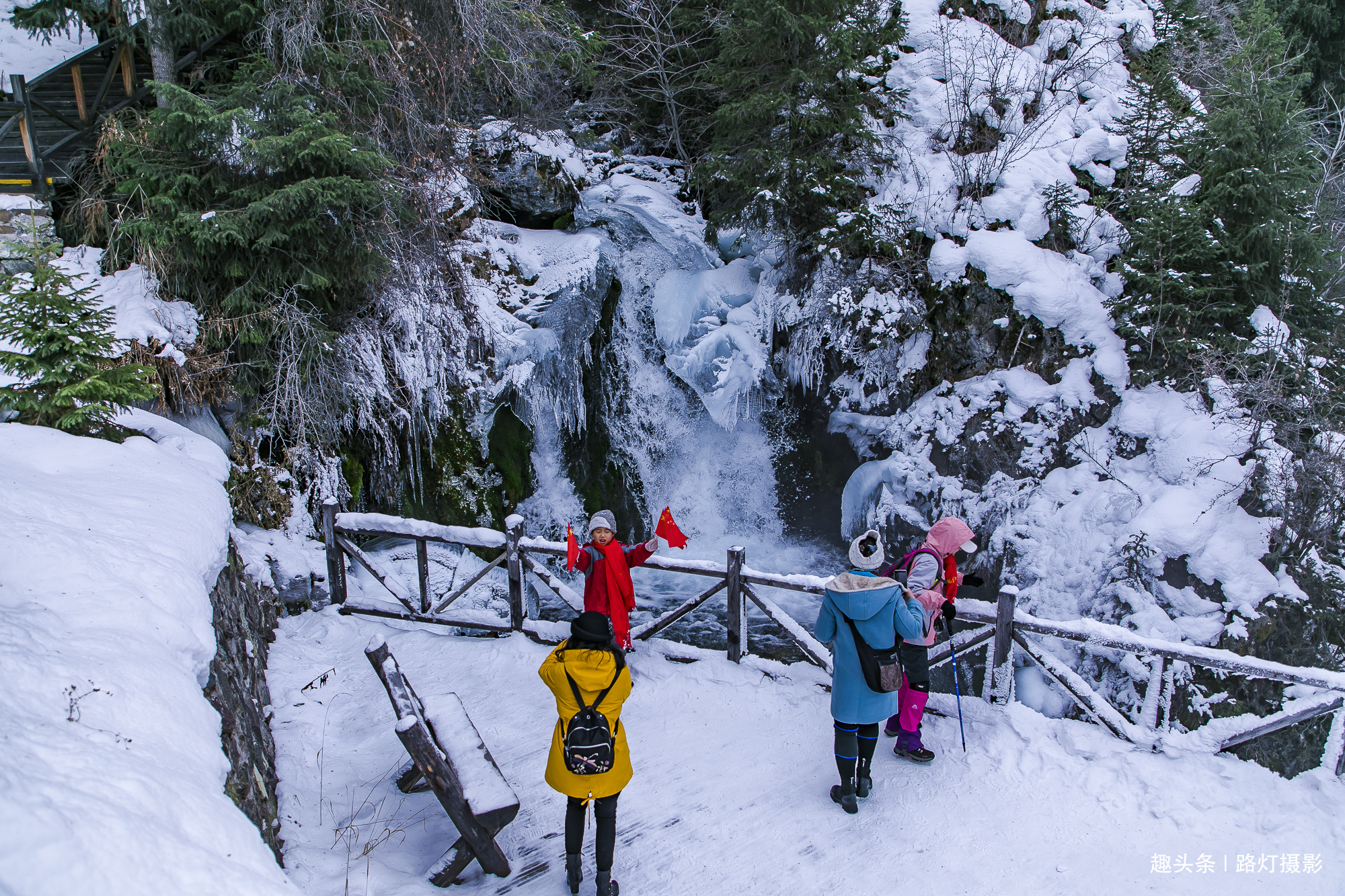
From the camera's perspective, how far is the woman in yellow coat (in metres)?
3.14

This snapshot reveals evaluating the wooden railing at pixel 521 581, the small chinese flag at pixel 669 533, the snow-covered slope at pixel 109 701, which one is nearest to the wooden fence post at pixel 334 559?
the wooden railing at pixel 521 581

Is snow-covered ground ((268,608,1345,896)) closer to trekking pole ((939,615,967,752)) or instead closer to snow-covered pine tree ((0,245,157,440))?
trekking pole ((939,615,967,752))

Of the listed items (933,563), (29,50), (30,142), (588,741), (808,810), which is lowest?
(808,810)

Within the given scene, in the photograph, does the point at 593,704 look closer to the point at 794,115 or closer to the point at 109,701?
the point at 109,701

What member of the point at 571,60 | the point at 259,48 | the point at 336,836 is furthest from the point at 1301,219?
the point at 259,48

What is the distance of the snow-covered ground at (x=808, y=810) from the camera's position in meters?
3.50

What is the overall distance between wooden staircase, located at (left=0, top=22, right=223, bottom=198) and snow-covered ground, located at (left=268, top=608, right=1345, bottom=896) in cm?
662

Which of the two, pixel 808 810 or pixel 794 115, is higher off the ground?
pixel 794 115

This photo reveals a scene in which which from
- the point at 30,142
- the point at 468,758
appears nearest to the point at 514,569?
the point at 468,758

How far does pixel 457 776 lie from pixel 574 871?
0.71m

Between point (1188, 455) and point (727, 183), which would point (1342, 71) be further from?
point (727, 183)

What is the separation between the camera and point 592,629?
3145mm

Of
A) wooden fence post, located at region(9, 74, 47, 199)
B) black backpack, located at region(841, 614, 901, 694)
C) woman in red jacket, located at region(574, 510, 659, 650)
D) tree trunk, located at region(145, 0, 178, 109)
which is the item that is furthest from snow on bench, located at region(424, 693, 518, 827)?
wooden fence post, located at region(9, 74, 47, 199)

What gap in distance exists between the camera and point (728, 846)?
3748 millimetres
